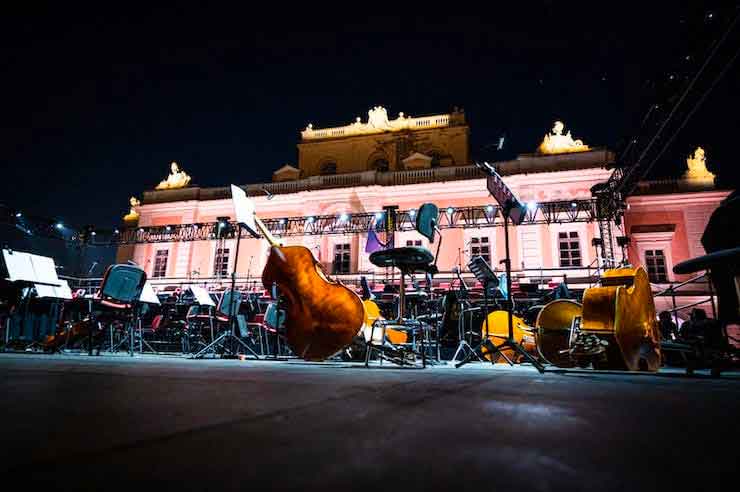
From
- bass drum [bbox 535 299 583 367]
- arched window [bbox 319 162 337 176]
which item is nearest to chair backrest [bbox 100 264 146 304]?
bass drum [bbox 535 299 583 367]

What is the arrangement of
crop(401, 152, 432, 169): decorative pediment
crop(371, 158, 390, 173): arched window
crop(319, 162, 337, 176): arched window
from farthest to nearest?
crop(319, 162, 337, 176): arched window → crop(371, 158, 390, 173): arched window → crop(401, 152, 432, 169): decorative pediment

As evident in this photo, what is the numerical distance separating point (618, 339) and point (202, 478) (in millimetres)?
3142

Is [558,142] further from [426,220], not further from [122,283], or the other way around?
[122,283]

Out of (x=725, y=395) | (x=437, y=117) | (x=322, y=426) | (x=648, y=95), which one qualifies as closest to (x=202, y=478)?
(x=322, y=426)

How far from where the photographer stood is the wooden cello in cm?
306

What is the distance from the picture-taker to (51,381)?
1.38 metres

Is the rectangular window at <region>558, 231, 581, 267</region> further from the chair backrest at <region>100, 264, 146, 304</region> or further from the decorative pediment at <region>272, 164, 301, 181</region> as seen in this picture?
the chair backrest at <region>100, 264, 146, 304</region>

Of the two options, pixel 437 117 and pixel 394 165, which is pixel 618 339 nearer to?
pixel 394 165

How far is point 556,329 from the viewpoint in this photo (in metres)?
3.86

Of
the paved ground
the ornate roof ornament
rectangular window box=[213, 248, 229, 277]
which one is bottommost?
the paved ground

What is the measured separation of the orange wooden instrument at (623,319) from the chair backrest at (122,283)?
16.5 feet

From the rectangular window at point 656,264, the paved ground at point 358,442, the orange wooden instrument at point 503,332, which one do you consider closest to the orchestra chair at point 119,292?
the paved ground at point 358,442

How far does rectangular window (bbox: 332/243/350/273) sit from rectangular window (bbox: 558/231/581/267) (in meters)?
9.76

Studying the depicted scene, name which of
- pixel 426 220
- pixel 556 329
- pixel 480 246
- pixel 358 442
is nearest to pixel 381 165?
pixel 480 246
